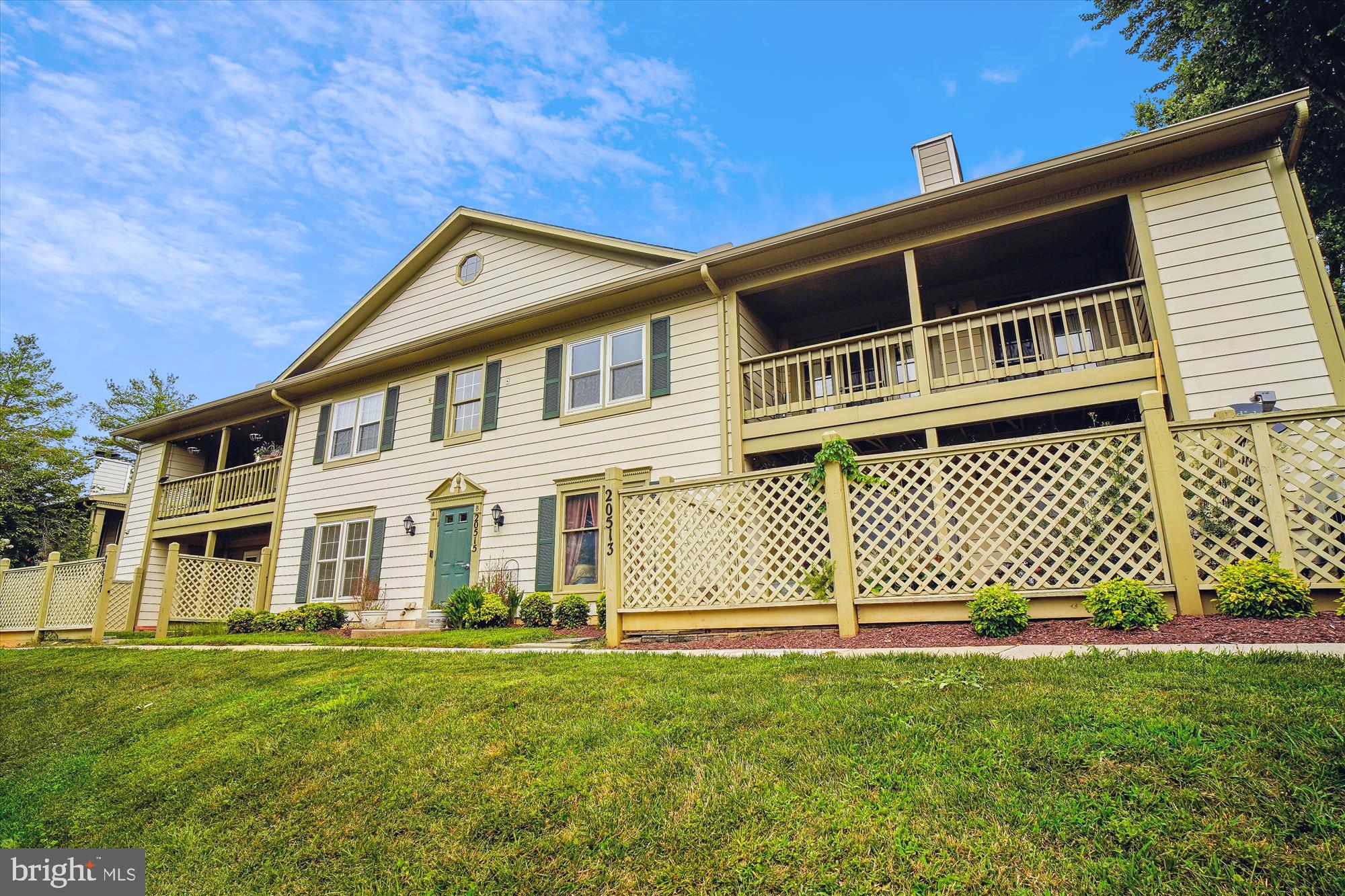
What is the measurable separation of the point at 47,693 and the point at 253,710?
3788mm

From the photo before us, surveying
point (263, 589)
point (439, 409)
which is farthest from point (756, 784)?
point (263, 589)

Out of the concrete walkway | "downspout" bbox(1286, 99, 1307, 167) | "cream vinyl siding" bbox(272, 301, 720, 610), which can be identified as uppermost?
"downspout" bbox(1286, 99, 1307, 167)

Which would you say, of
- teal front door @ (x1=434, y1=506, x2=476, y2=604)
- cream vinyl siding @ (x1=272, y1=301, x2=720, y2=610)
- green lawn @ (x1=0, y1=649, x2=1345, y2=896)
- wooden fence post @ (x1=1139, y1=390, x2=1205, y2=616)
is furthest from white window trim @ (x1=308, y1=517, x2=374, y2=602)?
wooden fence post @ (x1=1139, y1=390, x2=1205, y2=616)

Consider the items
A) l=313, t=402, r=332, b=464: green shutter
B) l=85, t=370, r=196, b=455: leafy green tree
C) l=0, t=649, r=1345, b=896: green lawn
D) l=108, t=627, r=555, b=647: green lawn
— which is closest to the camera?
l=0, t=649, r=1345, b=896: green lawn

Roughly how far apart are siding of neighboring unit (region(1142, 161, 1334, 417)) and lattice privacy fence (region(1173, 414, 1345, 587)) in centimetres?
227

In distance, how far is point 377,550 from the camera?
13.7m

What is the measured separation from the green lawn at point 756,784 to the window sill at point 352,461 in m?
9.64

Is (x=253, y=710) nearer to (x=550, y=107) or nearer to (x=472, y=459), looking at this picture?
(x=472, y=459)

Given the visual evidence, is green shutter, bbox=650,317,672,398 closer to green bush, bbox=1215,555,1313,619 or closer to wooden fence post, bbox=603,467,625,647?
wooden fence post, bbox=603,467,625,647

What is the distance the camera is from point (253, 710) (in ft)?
17.2

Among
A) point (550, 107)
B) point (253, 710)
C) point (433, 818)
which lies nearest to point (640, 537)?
point (253, 710)

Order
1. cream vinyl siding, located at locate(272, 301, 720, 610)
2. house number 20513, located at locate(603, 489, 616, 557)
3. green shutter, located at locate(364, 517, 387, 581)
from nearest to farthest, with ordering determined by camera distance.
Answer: house number 20513, located at locate(603, 489, 616, 557) → cream vinyl siding, located at locate(272, 301, 720, 610) → green shutter, located at locate(364, 517, 387, 581)

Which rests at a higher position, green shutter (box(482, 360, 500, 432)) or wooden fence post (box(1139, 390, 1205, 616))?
green shutter (box(482, 360, 500, 432))

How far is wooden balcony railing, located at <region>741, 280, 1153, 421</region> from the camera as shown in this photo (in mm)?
8773
